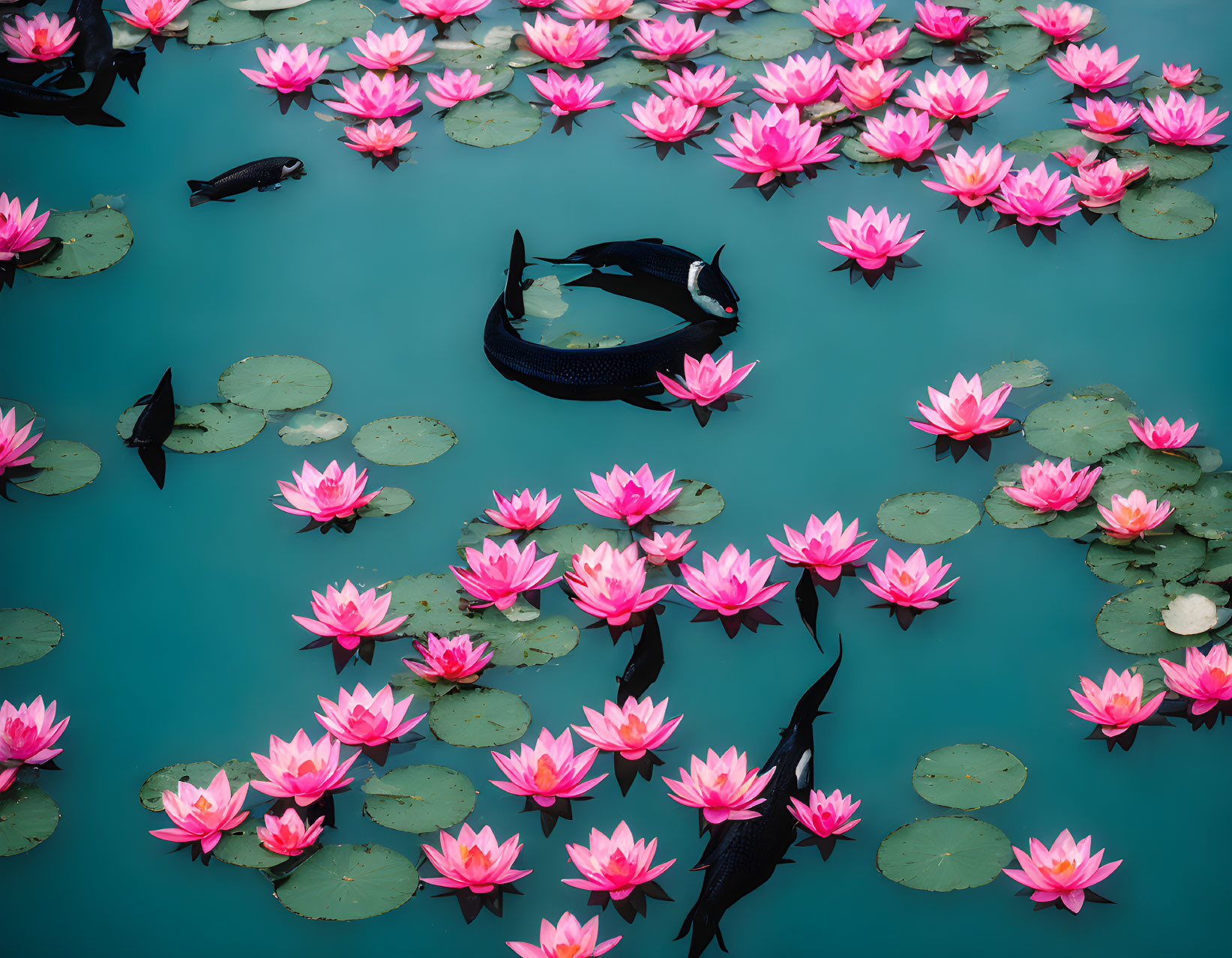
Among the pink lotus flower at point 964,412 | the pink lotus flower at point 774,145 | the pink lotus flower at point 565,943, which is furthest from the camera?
the pink lotus flower at point 774,145

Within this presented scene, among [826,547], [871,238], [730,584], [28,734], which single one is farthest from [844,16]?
[28,734]

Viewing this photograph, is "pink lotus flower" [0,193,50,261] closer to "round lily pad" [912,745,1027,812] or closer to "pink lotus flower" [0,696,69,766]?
"pink lotus flower" [0,696,69,766]

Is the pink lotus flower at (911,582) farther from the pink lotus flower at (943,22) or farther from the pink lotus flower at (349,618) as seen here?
the pink lotus flower at (943,22)

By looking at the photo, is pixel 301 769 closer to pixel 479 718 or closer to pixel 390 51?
pixel 479 718

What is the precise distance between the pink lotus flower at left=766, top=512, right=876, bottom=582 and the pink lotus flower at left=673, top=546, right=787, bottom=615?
0.22 ft

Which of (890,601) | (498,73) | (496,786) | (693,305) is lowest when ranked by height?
(496,786)

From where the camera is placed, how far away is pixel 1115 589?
1731 millimetres

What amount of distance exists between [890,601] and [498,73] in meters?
1.98

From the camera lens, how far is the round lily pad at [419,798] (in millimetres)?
1485

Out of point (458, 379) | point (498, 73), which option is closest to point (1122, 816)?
point (458, 379)

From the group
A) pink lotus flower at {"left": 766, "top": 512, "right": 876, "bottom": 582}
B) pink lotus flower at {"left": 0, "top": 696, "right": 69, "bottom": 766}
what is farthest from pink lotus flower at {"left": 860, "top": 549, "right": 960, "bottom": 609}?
pink lotus flower at {"left": 0, "top": 696, "right": 69, "bottom": 766}

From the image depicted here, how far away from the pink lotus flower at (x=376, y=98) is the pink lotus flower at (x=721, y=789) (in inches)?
80.0

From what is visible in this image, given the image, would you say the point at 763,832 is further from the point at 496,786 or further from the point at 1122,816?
the point at 1122,816

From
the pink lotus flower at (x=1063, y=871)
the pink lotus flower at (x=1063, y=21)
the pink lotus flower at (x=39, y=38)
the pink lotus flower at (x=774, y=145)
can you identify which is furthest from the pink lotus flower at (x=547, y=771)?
the pink lotus flower at (x=39, y=38)
